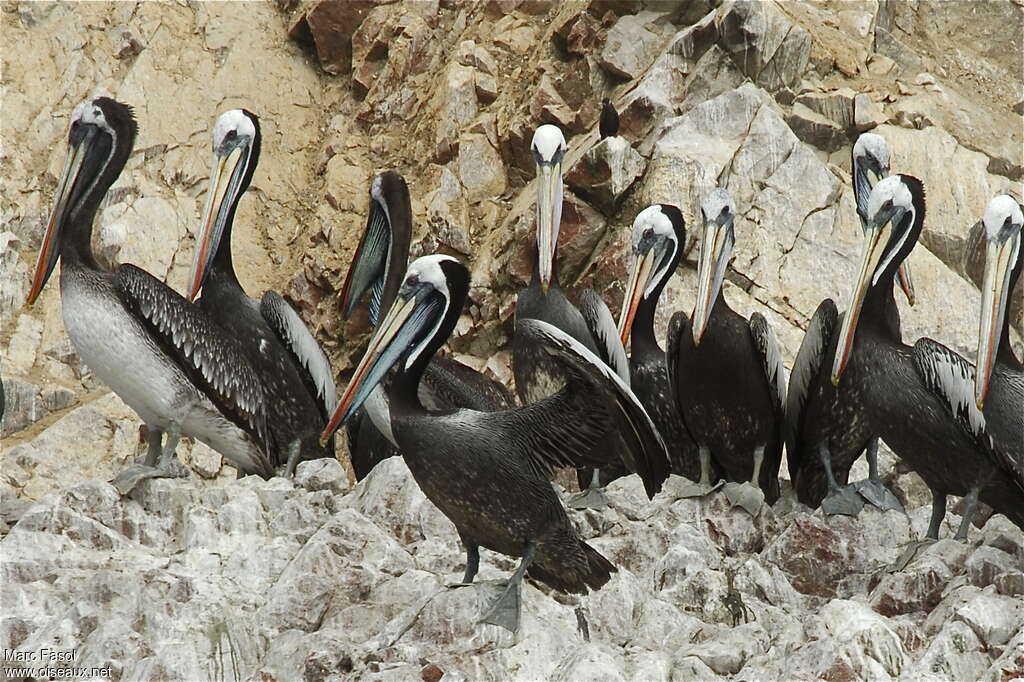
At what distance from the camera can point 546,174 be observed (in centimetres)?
843

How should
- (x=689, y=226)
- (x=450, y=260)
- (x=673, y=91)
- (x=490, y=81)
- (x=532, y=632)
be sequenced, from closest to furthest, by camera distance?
(x=532, y=632)
(x=450, y=260)
(x=689, y=226)
(x=673, y=91)
(x=490, y=81)

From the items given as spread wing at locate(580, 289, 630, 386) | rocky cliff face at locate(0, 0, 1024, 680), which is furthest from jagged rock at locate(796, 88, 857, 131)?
spread wing at locate(580, 289, 630, 386)

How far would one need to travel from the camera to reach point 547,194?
8.38 meters

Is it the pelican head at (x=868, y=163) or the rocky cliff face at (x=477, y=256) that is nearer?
the rocky cliff face at (x=477, y=256)

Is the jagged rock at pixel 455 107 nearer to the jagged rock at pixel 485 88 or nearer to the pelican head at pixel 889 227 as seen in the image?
the jagged rock at pixel 485 88

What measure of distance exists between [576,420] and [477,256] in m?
5.65

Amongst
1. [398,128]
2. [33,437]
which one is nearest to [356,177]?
[398,128]

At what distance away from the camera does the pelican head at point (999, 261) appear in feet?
20.5

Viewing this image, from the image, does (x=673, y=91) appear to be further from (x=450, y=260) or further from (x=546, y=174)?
(x=450, y=260)

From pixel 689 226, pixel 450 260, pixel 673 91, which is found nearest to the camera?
pixel 450 260

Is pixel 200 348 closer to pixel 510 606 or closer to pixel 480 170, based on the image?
pixel 510 606

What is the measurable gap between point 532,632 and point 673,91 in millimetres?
6417

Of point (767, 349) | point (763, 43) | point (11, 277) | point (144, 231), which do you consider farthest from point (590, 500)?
point (11, 277)

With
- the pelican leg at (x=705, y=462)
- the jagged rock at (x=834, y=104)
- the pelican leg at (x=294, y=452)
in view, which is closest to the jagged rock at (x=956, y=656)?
the pelican leg at (x=705, y=462)
